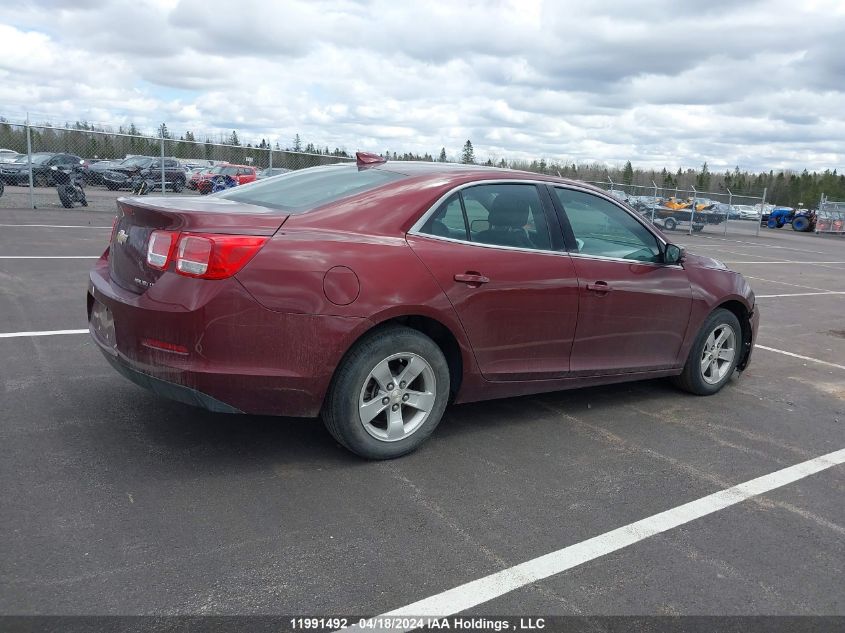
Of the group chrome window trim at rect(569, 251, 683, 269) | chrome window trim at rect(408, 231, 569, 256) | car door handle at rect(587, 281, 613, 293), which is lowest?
car door handle at rect(587, 281, 613, 293)

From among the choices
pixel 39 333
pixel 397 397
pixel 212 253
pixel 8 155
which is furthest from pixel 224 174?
pixel 212 253

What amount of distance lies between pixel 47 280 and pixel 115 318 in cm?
556

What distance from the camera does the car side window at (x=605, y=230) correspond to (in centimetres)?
482

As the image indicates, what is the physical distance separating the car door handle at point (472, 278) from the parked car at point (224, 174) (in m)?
23.1

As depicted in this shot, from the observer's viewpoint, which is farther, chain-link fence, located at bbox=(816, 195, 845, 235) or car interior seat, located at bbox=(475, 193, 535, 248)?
chain-link fence, located at bbox=(816, 195, 845, 235)

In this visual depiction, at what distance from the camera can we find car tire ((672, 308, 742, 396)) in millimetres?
5629

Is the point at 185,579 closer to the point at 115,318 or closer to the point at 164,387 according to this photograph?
the point at 164,387

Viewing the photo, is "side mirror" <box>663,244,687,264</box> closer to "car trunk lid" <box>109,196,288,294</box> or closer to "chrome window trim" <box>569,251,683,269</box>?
"chrome window trim" <box>569,251,683,269</box>

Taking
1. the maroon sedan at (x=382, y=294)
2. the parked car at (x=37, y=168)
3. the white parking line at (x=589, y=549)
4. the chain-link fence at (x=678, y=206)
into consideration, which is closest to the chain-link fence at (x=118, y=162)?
the parked car at (x=37, y=168)

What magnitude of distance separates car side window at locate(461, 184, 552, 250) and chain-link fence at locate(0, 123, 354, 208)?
58.8 feet

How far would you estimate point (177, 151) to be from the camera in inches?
998

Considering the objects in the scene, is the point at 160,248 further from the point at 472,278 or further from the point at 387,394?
the point at 472,278

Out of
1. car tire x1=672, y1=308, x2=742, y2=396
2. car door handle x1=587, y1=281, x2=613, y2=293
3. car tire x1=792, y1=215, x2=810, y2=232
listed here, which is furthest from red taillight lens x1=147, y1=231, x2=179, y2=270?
car tire x1=792, y1=215, x2=810, y2=232

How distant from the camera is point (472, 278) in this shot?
414cm
